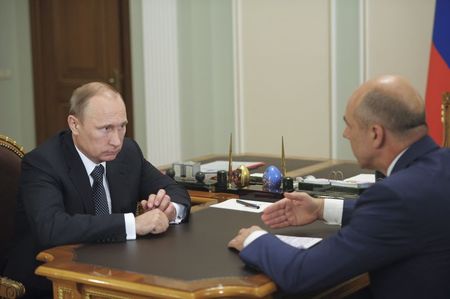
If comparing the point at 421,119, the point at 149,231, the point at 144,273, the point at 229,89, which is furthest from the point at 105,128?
the point at 229,89

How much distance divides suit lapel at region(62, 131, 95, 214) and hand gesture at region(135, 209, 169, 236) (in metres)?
0.30

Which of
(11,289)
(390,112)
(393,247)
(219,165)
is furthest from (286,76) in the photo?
(393,247)

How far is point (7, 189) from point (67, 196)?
1.27 ft

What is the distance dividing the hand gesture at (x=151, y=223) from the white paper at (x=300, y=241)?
38 centimetres

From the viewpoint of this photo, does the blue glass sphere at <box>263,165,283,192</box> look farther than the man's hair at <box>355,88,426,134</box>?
Yes

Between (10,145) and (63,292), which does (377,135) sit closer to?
(63,292)

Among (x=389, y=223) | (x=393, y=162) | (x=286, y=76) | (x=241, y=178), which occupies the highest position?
(x=286, y=76)

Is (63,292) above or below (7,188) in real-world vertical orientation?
below

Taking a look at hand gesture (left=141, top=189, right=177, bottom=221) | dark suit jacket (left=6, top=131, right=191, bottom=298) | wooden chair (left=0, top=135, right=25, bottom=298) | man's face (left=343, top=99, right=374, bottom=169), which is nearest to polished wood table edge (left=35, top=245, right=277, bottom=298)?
dark suit jacket (left=6, top=131, right=191, bottom=298)

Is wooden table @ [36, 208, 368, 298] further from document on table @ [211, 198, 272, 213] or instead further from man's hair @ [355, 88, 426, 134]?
man's hair @ [355, 88, 426, 134]

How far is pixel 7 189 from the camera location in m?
2.65

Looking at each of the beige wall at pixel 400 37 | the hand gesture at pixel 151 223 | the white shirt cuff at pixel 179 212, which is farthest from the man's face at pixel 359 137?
the beige wall at pixel 400 37

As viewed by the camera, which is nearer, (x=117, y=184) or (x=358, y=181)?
(x=117, y=184)

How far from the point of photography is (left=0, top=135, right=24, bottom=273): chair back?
2.62 meters
